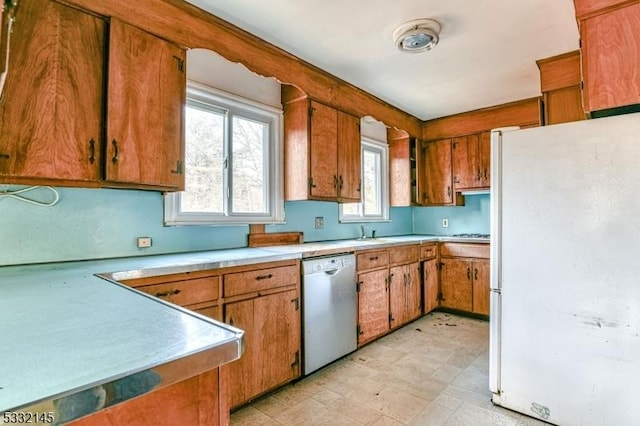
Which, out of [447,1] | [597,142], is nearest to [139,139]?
[447,1]

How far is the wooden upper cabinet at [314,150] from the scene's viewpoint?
9.45 ft

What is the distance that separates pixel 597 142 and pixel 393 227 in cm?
288

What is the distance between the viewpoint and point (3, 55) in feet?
4.02

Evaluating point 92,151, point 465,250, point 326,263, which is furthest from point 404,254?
point 92,151


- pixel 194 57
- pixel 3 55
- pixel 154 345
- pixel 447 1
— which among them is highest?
pixel 447 1

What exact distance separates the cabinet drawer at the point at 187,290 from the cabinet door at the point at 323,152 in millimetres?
1297

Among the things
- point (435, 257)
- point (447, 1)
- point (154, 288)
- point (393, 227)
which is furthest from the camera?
point (393, 227)

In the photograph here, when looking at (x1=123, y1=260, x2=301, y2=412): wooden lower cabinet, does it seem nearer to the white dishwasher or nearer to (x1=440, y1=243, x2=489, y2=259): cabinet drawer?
Result: the white dishwasher

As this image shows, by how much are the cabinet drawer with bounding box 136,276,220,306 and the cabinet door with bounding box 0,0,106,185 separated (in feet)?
2.13

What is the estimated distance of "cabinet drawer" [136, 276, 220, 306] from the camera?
166cm

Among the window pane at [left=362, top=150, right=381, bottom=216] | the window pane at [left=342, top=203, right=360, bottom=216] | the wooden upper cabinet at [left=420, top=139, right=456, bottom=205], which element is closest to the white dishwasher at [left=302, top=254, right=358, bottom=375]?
the window pane at [left=342, top=203, right=360, bottom=216]

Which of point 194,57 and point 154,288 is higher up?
point 194,57

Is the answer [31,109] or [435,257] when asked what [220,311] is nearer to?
[31,109]

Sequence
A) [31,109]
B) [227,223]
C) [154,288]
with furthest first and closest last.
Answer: [227,223] < [154,288] < [31,109]
